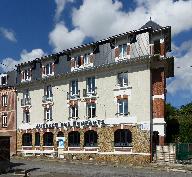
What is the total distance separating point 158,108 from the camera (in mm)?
Answer: 37250

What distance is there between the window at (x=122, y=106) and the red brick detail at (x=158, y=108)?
314 cm

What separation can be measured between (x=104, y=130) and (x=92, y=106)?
337 cm

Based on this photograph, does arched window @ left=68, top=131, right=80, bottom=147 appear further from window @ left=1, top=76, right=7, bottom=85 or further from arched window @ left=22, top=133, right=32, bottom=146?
window @ left=1, top=76, right=7, bottom=85

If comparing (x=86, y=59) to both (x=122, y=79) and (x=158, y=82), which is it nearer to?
(x=122, y=79)

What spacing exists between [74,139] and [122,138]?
7.26 meters

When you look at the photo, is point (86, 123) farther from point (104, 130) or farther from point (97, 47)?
point (97, 47)

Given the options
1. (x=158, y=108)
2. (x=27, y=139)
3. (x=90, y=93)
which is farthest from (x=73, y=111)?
(x=158, y=108)

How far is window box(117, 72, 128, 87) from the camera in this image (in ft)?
130

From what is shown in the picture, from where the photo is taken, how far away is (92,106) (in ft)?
138

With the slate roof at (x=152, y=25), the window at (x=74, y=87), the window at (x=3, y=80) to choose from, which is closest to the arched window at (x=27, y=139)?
the window at (x=74, y=87)

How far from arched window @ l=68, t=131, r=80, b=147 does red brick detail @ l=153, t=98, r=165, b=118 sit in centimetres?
1062

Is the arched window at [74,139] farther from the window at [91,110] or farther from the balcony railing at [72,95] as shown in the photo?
the balcony railing at [72,95]

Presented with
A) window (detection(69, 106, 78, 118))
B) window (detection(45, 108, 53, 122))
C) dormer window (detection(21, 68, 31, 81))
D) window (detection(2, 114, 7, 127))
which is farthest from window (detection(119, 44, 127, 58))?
window (detection(2, 114, 7, 127))

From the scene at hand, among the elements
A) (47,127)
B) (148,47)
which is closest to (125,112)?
(148,47)
